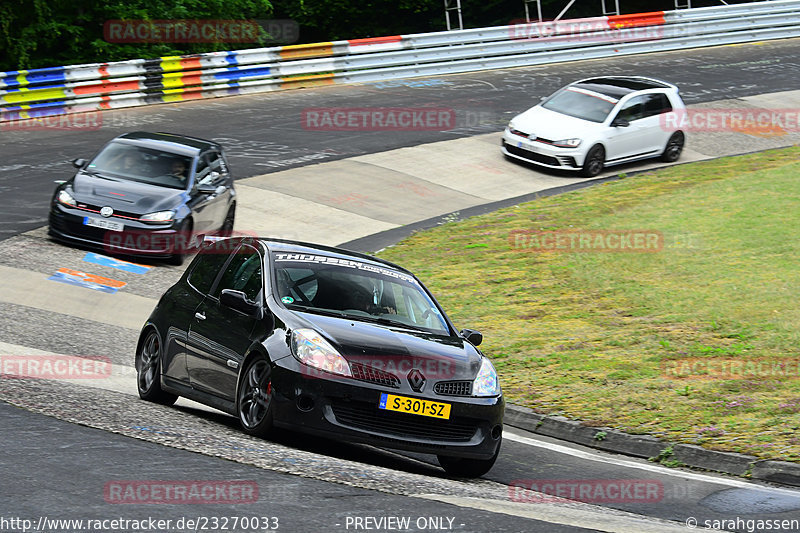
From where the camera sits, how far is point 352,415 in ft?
25.1

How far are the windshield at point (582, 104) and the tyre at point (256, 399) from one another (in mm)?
17233

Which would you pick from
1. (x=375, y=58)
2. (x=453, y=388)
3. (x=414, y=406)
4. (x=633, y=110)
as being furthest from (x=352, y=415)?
(x=375, y=58)

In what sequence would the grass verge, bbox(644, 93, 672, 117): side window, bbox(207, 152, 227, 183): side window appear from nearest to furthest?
1. the grass verge
2. bbox(207, 152, 227, 183): side window
3. bbox(644, 93, 672, 117): side window

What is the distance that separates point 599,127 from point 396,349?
17.0 meters

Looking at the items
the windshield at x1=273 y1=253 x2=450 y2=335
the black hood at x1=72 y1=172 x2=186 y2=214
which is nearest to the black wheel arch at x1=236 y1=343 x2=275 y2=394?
the windshield at x1=273 y1=253 x2=450 y2=335

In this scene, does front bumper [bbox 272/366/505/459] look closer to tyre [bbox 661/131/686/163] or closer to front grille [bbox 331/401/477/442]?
front grille [bbox 331/401/477/442]

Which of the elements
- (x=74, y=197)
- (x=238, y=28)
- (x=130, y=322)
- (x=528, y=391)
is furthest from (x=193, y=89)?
(x=528, y=391)

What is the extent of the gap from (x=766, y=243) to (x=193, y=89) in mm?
17139

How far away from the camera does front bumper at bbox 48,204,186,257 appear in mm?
15969

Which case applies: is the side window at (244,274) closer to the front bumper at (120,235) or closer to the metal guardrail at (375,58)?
the front bumper at (120,235)

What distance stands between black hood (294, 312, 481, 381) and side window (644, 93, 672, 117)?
17738mm

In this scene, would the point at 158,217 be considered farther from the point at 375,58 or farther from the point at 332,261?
the point at 375,58

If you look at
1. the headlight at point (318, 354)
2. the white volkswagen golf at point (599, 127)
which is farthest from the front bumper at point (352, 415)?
the white volkswagen golf at point (599, 127)

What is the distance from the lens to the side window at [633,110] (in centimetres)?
2436
